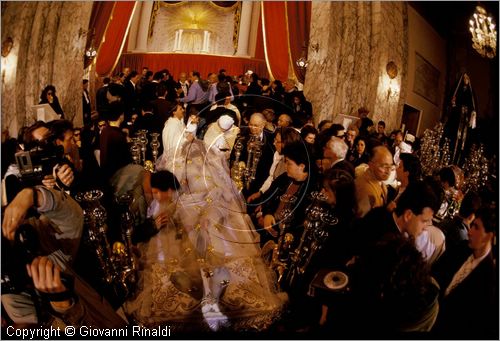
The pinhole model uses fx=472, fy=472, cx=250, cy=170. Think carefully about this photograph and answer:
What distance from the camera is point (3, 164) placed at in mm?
2508

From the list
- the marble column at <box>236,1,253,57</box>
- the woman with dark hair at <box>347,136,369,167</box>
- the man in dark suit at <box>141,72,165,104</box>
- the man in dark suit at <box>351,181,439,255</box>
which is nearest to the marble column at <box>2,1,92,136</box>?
the man in dark suit at <box>141,72,165,104</box>

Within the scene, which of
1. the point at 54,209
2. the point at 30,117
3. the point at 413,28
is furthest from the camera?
the point at 413,28

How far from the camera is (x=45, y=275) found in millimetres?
2436

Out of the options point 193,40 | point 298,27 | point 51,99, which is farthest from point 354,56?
point 51,99

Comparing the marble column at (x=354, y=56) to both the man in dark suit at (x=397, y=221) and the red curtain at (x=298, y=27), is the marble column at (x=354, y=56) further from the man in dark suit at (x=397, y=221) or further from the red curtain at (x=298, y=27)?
the man in dark suit at (x=397, y=221)

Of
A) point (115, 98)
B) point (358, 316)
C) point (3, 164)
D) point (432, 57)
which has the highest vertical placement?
point (432, 57)

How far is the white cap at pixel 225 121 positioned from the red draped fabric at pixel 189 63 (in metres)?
0.26

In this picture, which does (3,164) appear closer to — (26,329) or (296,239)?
(26,329)

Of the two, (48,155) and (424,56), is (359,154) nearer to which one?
(424,56)

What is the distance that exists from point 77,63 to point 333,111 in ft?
4.82

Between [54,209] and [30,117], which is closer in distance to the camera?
[54,209]

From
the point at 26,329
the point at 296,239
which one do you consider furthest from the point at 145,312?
the point at 296,239

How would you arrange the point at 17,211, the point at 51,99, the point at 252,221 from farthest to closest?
the point at 252,221 < the point at 51,99 < the point at 17,211

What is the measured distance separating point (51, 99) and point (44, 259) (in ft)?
2.82
